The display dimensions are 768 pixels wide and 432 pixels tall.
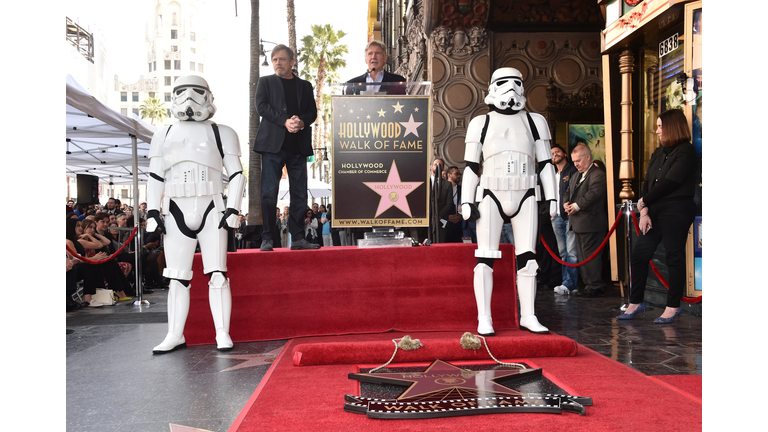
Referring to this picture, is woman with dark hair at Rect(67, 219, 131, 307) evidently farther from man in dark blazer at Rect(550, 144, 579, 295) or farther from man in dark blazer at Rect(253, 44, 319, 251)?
man in dark blazer at Rect(550, 144, 579, 295)

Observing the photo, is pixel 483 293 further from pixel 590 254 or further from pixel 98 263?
pixel 98 263

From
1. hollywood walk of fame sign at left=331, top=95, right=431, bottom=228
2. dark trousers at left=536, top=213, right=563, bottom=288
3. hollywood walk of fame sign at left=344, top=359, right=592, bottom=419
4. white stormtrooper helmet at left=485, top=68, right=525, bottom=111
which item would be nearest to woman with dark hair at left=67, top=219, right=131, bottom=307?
hollywood walk of fame sign at left=331, top=95, right=431, bottom=228

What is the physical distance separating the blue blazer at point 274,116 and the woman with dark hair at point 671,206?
11.9 ft

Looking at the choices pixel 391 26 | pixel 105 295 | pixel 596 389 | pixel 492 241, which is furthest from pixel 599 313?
pixel 391 26

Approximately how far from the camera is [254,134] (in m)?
12.3

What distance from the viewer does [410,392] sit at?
289cm

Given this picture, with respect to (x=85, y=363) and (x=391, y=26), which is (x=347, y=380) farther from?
(x=391, y=26)

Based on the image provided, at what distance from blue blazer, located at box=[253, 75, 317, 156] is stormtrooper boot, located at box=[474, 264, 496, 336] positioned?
2.03m

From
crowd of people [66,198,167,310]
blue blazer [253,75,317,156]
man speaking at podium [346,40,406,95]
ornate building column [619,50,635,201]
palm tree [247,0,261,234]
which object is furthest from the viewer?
palm tree [247,0,261,234]

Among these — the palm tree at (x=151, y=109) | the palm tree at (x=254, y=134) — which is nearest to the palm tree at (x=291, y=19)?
the palm tree at (x=254, y=134)

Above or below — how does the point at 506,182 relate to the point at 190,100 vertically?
below

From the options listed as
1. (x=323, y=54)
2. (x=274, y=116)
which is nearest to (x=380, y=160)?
(x=274, y=116)

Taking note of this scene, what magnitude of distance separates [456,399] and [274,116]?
329 cm

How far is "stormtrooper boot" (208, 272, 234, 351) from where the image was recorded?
4.46 metres
